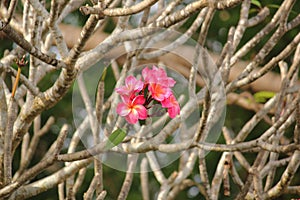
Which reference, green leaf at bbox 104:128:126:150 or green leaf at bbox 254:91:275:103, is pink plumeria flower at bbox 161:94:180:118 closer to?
green leaf at bbox 104:128:126:150

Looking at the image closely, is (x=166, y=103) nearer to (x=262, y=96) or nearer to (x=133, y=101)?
(x=133, y=101)

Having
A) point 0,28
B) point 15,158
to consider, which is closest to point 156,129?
point 0,28

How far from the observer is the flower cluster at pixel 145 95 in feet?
4.23

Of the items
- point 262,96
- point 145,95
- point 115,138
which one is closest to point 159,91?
point 145,95

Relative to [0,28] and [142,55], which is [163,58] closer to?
[142,55]

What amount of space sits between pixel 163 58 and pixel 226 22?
1.15 metres

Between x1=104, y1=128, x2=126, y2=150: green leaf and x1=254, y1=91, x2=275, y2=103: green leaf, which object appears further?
x1=254, y1=91, x2=275, y2=103: green leaf

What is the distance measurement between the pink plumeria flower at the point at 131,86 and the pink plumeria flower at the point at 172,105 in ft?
0.18

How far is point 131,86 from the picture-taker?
1.31m

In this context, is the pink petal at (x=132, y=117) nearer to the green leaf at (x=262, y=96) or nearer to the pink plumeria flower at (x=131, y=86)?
the pink plumeria flower at (x=131, y=86)

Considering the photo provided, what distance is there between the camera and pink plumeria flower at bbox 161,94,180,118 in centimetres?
130

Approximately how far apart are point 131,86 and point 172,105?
0.30 feet

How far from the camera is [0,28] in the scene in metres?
1.09

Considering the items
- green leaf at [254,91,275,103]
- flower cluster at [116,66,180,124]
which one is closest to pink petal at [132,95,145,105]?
flower cluster at [116,66,180,124]
